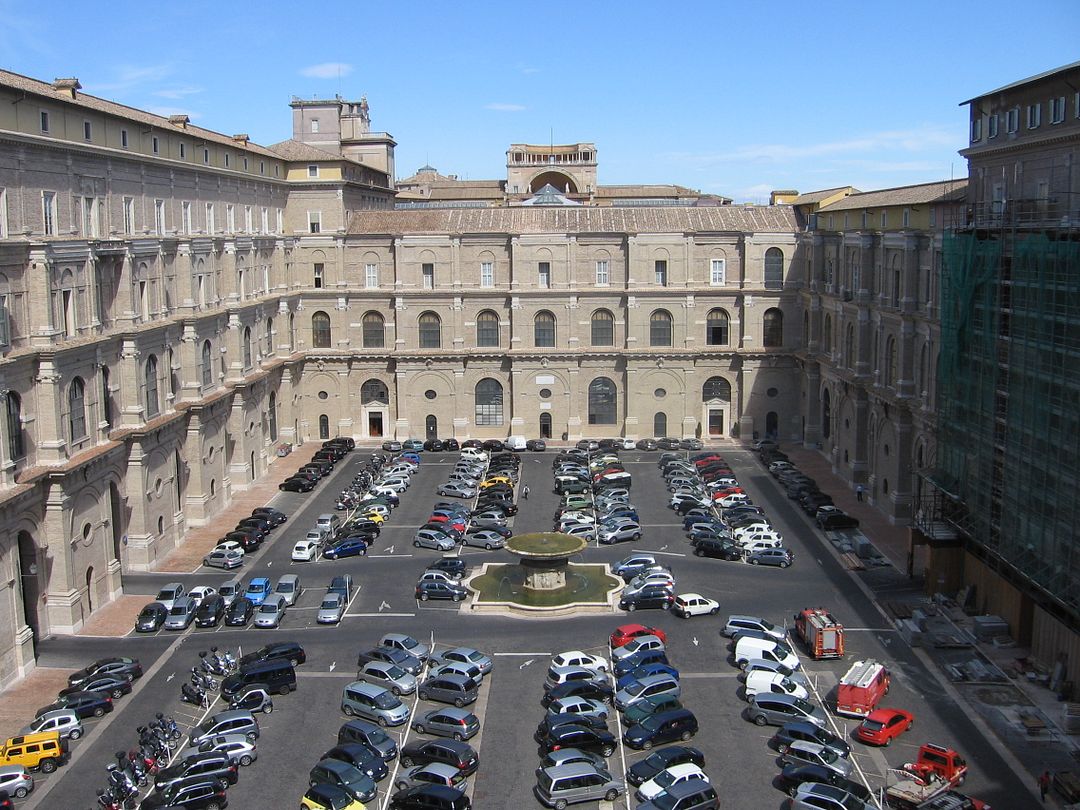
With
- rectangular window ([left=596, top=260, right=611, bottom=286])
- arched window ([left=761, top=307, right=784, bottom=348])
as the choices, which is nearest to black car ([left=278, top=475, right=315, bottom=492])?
rectangular window ([left=596, top=260, right=611, bottom=286])

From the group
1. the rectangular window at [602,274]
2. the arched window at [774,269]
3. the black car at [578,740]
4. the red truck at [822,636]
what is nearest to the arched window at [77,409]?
the black car at [578,740]

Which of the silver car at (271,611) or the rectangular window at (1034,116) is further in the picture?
the rectangular window at (1034,116)

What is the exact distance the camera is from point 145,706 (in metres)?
42.0

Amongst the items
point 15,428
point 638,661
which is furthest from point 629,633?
point 15,428

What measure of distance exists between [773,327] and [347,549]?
4143cm

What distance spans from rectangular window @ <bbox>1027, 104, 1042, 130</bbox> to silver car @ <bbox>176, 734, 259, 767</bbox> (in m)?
42.0

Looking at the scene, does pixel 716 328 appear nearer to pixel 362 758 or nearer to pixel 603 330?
pixel 603 330

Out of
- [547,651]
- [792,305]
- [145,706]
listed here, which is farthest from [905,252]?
[145,706]

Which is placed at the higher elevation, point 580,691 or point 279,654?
point 279,654

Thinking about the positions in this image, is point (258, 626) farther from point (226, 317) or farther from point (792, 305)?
point (792, 305)

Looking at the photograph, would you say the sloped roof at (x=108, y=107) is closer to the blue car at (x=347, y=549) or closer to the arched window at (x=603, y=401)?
the blue car at (x=347, y=549)

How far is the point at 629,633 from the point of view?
46.9 meters

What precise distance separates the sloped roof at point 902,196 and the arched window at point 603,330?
17.9 metres

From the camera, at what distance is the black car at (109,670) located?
143 feet
